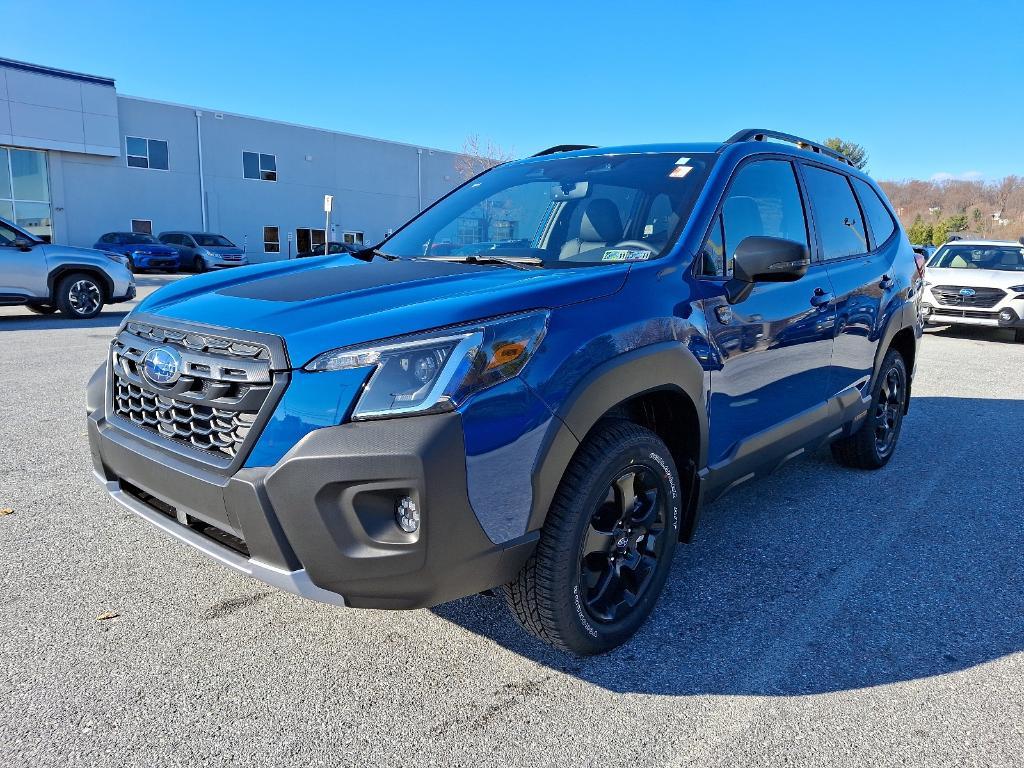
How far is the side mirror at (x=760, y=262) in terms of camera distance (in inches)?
112

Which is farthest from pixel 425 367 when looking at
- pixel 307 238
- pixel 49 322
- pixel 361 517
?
pixel 307 238

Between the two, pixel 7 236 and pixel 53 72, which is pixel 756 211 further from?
pixel 53 72

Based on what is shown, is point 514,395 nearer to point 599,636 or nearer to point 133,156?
point 599,636

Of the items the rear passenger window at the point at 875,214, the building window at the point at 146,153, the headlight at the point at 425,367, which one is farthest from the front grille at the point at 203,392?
the building window at the point at 146,153

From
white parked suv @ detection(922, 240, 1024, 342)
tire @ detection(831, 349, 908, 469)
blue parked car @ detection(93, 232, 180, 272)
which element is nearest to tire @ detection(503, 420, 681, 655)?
tire @ detection(831, 349, 908, 469)

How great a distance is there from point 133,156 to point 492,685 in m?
36.0

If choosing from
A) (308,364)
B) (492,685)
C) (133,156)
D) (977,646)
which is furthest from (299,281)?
(133,156)

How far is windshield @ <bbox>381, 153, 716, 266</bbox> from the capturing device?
119 inches

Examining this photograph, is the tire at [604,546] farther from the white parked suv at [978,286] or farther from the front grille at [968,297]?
the front grille at [968,297]

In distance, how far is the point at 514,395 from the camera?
2.10 meters

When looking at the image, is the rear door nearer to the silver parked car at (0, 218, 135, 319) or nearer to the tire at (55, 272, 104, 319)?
the silver parked car at (0, 218, 135, 319)

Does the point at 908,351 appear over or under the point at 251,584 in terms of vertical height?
over

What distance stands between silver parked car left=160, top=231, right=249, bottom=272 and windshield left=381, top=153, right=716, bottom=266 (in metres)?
27.2

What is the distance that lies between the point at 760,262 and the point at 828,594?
4.63 ft
